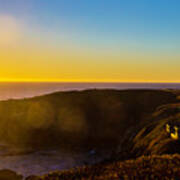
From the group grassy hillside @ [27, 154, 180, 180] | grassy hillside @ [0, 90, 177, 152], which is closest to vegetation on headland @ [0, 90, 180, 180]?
grassy hillside @ [0, 90, 177, 152]

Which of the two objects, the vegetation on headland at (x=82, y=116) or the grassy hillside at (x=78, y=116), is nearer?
A: the vegetation on headland at (x=82, y=116)

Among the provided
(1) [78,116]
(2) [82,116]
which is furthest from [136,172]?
(2) [82,116]

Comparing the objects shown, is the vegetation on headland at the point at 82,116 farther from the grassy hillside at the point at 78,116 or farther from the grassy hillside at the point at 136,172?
the grassy hillside at the point at 136,172

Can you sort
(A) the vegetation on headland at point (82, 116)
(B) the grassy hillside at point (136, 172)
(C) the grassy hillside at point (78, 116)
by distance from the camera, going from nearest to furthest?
(B) the grassy hillside at point (136, 172) → (A) the vegetation on headland at point (82, 116) → (C) the grassy hillside at point (78, 116)

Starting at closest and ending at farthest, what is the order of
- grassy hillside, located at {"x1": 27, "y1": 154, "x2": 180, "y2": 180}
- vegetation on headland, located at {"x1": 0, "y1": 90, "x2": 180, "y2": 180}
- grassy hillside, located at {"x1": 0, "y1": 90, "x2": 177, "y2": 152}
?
grassy hillside, located at {"x1": 27, "y1": 154, "x2": 180, "y2": 180} → vegetation on headland, located at {"x1": 0, "y1": 90, "x2": 180, "y2": 180} → grassy hillside, located at {"x1": 0, "y1": 90, "x2": 177, "y2": 152}

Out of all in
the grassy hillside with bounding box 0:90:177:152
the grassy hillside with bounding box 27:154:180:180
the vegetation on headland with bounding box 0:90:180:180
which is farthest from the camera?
the grassy hillside with bounding box 0:90:177:152

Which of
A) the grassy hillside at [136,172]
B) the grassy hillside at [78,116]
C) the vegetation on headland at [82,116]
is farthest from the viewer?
the grassy hillside at [78,116]

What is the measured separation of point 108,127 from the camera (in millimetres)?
44344

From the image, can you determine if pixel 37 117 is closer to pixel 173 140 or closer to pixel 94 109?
pixel 94 109

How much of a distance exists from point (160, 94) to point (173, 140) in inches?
1448

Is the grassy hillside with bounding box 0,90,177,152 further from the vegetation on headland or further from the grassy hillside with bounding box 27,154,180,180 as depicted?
the grassy hillside with bounding box 27,154,180,180

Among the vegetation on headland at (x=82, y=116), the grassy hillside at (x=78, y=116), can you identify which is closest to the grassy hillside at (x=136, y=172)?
the vegetation on headland at (x=82, y=116)

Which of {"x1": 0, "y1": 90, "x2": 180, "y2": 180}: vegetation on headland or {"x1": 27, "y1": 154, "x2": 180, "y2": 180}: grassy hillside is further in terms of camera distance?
{"x1": 0, "y1": 90, "x2": 180, "y2": 180}: vegetation on headland

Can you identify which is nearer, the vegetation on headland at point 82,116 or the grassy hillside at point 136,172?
the grassy hillside at point 136,172
